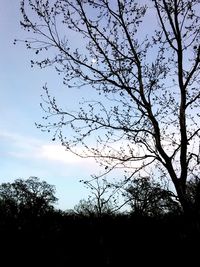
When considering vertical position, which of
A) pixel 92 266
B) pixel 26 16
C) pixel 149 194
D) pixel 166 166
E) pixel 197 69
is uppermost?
pixel 26 16

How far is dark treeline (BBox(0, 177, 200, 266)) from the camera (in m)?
8.09

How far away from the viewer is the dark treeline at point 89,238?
26.5 ft

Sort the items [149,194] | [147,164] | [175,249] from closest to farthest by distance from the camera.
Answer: [175,249]
[149,194]
[147,164]

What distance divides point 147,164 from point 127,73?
311 centimetres

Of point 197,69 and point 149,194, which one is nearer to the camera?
point 149,194

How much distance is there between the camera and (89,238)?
8398 mm

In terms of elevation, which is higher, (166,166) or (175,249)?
(166,166)

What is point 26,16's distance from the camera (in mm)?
13555

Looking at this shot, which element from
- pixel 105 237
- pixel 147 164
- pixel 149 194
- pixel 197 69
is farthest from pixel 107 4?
pixel 105 237

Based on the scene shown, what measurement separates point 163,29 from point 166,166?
4.39 m

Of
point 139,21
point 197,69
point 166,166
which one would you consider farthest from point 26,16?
point 166,166

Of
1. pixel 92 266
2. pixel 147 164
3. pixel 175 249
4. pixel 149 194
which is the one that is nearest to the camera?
pixel 92 266

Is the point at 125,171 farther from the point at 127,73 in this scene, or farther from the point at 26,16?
the point at 26,16

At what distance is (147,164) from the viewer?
42.2 ft
